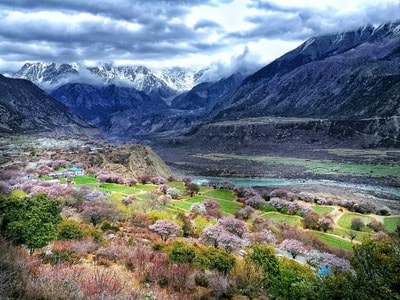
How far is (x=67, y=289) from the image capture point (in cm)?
1219

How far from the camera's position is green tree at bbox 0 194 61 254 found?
2689 cm

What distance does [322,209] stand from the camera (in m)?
73.6

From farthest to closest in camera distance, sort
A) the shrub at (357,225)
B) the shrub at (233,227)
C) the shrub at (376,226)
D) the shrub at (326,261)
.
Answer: the shrub at (357,225) → the shrub at (376,226) → the shrub at (233,227) → the shrub at (326,261)

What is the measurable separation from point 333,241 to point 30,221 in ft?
124

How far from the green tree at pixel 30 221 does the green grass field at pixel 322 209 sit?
47889 mm

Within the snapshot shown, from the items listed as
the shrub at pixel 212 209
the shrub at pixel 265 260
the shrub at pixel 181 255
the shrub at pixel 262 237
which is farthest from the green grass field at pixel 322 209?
→ the shrub at pixel 181 255

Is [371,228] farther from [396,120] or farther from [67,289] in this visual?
[396,120]

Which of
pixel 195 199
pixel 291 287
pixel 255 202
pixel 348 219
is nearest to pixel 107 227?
pixel 291 287

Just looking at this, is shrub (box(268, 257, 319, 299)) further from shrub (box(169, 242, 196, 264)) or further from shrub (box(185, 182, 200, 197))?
shrub (box(185, 182, 200, 197))

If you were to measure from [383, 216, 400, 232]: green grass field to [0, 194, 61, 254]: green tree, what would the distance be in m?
47.6

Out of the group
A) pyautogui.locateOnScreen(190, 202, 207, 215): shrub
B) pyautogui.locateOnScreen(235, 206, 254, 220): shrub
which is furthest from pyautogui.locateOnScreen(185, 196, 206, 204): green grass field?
pyautogui.locateOnScreen(235, 206, 254, 220): shrub

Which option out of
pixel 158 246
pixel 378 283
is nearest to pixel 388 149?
pixel 158 246

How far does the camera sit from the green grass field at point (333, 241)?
5067 centimetres

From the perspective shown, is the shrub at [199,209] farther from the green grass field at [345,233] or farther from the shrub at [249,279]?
the shrub at [249,279]
